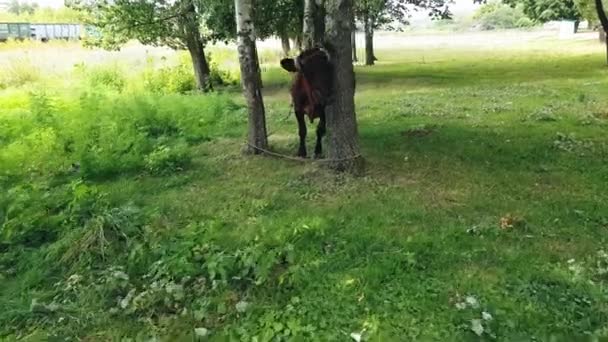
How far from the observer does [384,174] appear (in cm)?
613

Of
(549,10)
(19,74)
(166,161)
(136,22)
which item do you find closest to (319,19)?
(166,161)

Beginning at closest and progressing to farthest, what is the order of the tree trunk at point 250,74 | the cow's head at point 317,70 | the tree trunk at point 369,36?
the cow's head at point 317,70 < the tree trunk at point 250,74 < the tree trunk at point 369,36

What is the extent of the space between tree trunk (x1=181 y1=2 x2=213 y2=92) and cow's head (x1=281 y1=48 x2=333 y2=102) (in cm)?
974

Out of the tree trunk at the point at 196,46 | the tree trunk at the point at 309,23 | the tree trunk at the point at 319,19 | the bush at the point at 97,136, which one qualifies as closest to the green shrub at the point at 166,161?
the bush at the point at 97,136

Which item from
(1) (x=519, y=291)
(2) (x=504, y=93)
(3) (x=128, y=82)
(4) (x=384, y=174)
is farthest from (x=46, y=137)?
(2) (x=504, y=93)

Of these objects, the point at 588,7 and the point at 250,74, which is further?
the point at 588,7

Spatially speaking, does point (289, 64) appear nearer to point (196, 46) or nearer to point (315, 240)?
point (315, 240)

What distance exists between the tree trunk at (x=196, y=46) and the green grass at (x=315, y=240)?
801 centimetres

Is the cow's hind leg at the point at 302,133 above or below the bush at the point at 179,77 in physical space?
below

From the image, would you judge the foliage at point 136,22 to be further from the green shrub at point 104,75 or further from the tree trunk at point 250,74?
the tree trunk at point 250,74

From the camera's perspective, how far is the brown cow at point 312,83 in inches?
250

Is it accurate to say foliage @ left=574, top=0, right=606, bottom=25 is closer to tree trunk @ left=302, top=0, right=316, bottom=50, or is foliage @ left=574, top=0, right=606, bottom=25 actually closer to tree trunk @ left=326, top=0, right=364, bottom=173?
tree trunk @ left=302, top=0, right=316, bottom=50

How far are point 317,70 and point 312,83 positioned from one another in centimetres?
19

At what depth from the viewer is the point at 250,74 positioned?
7.28m
